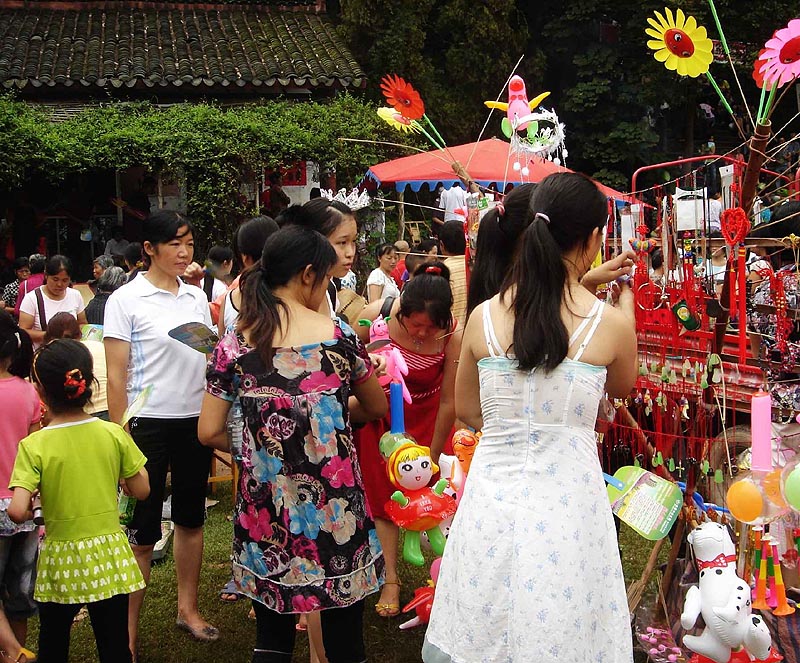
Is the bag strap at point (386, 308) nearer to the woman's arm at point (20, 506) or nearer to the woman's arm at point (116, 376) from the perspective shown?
the woman's arm at point (116, 376)

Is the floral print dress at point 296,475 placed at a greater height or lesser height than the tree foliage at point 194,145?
lesser

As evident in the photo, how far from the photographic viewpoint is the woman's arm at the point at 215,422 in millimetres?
2625

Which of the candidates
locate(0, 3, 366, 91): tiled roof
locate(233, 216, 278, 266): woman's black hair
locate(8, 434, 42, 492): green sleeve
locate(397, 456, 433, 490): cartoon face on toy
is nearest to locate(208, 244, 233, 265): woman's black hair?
locate(233, 216, 278, 266): woman's black hair

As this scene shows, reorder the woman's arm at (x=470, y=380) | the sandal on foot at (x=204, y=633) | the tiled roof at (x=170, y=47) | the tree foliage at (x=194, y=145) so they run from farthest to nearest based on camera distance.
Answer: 1. the tiled roof at (x=170, y=47)
2. the tree foliage at (x=194, y=145)
3. the sandal on foot at (x=204, y=633)
4. the woman's arm at (x=470, y=380)

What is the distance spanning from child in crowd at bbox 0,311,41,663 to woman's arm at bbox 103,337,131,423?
0.27m

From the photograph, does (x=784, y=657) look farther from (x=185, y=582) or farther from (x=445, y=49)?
(x=445, y=49)

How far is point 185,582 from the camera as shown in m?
3.76

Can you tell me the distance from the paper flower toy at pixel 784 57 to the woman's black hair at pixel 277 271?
1353mm

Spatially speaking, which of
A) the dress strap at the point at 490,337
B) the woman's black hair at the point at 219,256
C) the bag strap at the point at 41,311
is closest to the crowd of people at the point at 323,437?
the dress strap at the point at 490,337

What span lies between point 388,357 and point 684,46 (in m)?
1.39

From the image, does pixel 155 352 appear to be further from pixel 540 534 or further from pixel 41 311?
pixel 41 311

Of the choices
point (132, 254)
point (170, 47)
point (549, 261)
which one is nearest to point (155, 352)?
point (549, 261)

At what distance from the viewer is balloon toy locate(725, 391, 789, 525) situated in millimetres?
2799

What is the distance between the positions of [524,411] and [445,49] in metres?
14.6
